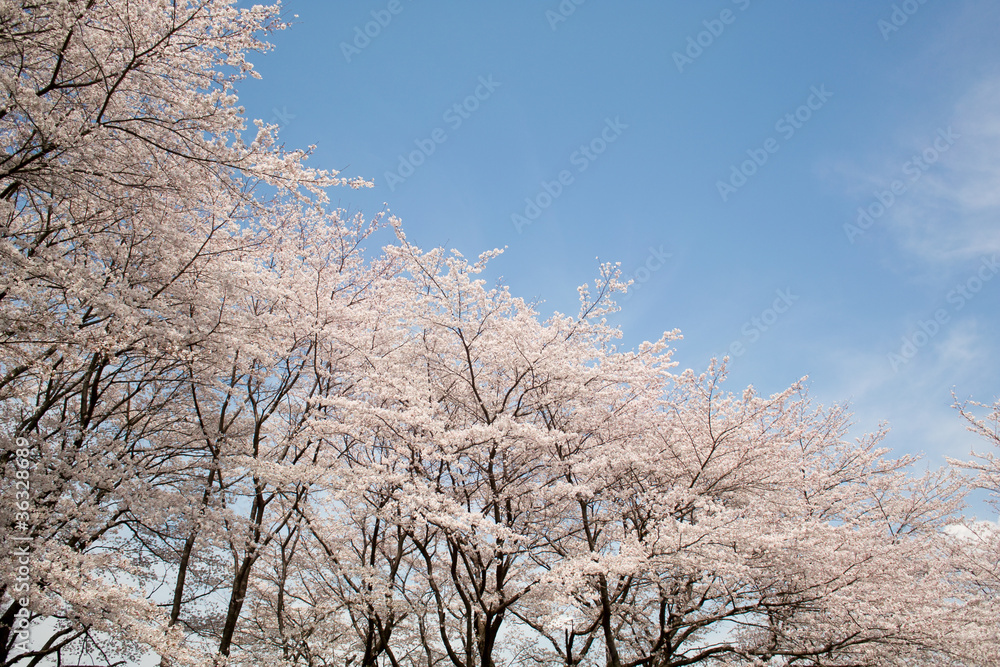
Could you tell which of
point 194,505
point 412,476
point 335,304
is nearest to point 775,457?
point 412,476

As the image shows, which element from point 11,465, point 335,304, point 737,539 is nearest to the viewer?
point 11,465

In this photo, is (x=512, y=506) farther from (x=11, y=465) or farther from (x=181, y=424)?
(x=11, y=465)

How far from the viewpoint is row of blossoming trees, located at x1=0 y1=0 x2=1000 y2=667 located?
5348 millimetres

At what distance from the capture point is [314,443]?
37.6 ft

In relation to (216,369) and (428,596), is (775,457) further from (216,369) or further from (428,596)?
(216,369)

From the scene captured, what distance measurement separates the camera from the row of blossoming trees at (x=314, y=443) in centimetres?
535

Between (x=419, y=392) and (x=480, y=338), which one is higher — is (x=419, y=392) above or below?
below

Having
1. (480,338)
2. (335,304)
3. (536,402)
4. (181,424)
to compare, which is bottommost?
(181,424)

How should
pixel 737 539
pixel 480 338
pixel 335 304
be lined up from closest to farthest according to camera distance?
pixel 737 539, pixel 480 338, pixel 335 304

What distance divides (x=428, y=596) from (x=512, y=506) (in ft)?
9.72

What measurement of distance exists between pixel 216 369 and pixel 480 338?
4.90 m

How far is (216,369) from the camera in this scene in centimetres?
972

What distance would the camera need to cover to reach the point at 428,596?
38.3 feet

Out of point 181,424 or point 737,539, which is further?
point 181,424
